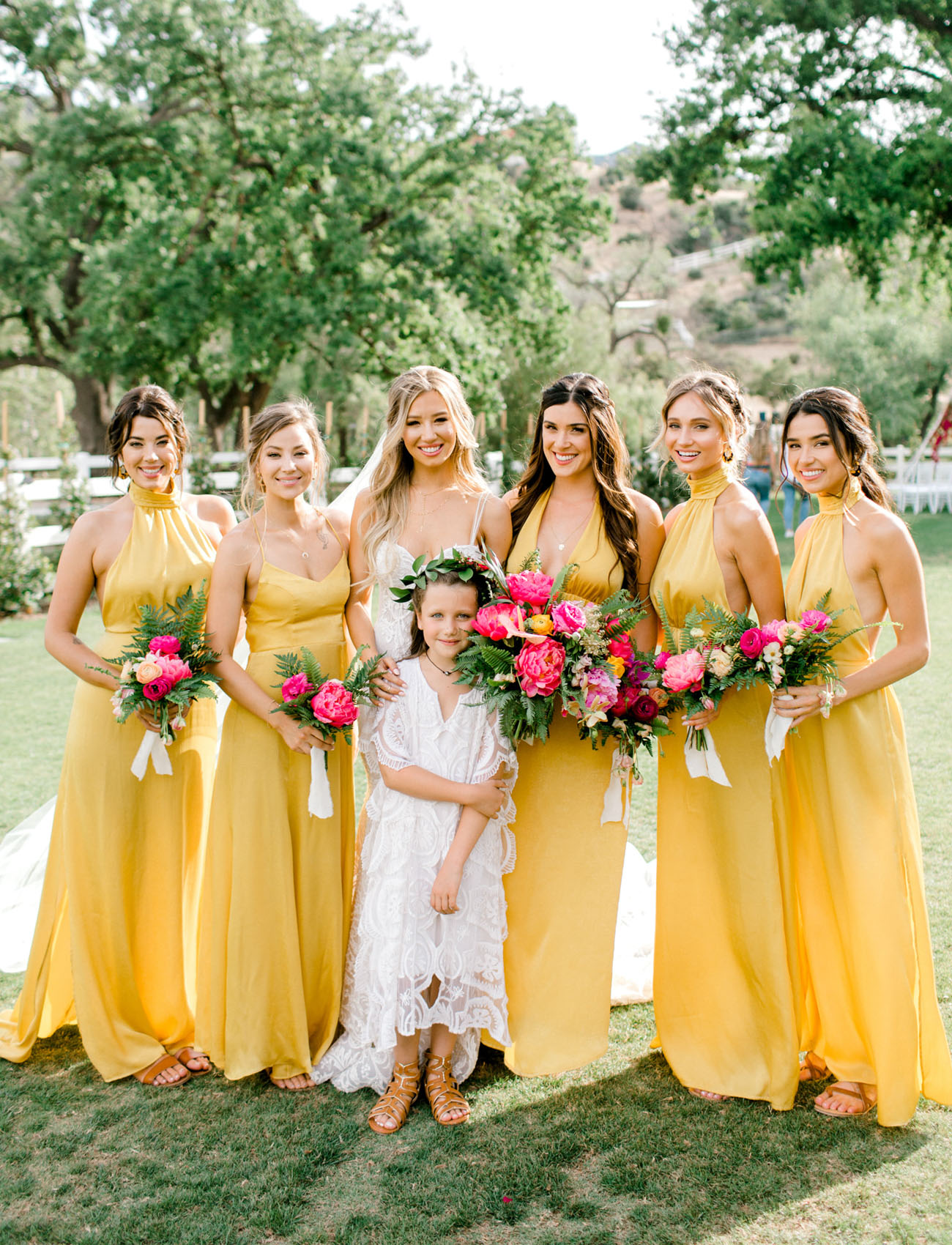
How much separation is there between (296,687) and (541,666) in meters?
0.98

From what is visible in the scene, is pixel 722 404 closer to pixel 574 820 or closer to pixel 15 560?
pixel 574 820

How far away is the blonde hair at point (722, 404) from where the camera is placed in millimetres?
4121

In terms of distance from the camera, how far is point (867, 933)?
12.7 ft

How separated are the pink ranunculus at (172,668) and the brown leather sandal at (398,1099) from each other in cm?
177

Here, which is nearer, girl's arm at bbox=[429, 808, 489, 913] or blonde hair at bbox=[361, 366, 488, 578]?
girl's arm at bbox=[429, 808, 489, 913]

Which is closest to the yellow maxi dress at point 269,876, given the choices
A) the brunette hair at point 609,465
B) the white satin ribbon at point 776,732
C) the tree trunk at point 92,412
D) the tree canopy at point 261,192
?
the brunette hair at point 609,465

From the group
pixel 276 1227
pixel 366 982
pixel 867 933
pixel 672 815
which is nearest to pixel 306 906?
pixel 366 982

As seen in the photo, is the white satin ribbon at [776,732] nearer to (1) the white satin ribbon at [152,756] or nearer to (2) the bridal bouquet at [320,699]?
(2) the bridal bouquet at [320,699]

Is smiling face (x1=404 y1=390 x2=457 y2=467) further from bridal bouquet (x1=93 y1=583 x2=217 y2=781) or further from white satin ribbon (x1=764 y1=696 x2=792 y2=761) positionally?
white satin ribbon (x1=764 y1=696 x2=792 y2=761)

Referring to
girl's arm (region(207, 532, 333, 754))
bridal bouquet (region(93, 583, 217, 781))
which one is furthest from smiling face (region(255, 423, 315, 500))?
bridal bouquet (region(93, 583, 217, 781))

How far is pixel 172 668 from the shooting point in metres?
3.89

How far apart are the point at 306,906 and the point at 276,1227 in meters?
1.23

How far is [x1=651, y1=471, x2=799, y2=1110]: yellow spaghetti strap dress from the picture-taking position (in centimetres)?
405

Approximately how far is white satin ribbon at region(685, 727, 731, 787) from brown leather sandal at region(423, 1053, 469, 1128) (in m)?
1.53
